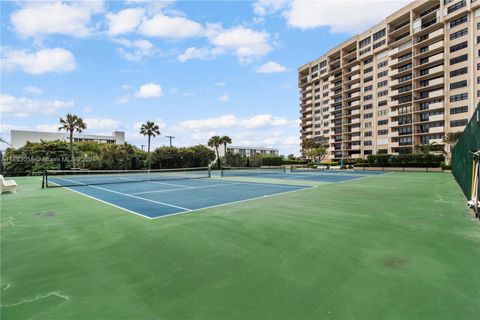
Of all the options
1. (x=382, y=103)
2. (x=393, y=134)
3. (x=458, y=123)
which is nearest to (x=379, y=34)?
(x=382, y=103)

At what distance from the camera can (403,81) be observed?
6216 centimetres

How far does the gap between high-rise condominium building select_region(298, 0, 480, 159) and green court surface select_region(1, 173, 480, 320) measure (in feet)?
200

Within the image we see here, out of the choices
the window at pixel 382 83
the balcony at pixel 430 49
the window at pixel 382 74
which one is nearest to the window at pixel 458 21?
the balcony at pixel 430 49

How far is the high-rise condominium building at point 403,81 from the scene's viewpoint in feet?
166

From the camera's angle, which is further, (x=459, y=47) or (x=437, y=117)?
(x=437, y=117)

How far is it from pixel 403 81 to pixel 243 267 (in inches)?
2953

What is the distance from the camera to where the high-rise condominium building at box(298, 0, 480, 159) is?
166 ft

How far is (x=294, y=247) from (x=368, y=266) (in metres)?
1.50

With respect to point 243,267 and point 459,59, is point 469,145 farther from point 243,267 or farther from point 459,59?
point 459,59

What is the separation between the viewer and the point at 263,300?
130 inches

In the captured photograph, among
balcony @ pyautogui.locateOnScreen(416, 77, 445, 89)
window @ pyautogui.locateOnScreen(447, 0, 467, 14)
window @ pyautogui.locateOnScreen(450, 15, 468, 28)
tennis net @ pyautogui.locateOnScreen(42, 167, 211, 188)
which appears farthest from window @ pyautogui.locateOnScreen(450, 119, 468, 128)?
tennis net @ pyautogui.locateOnScreen(42, 167, 211, 188)

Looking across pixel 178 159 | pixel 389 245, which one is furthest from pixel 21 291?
pixel 178 159

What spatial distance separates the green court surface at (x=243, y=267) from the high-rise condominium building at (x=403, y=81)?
61078 millimetres

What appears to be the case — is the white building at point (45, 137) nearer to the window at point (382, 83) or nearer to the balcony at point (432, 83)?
the window at point (382, 83)
